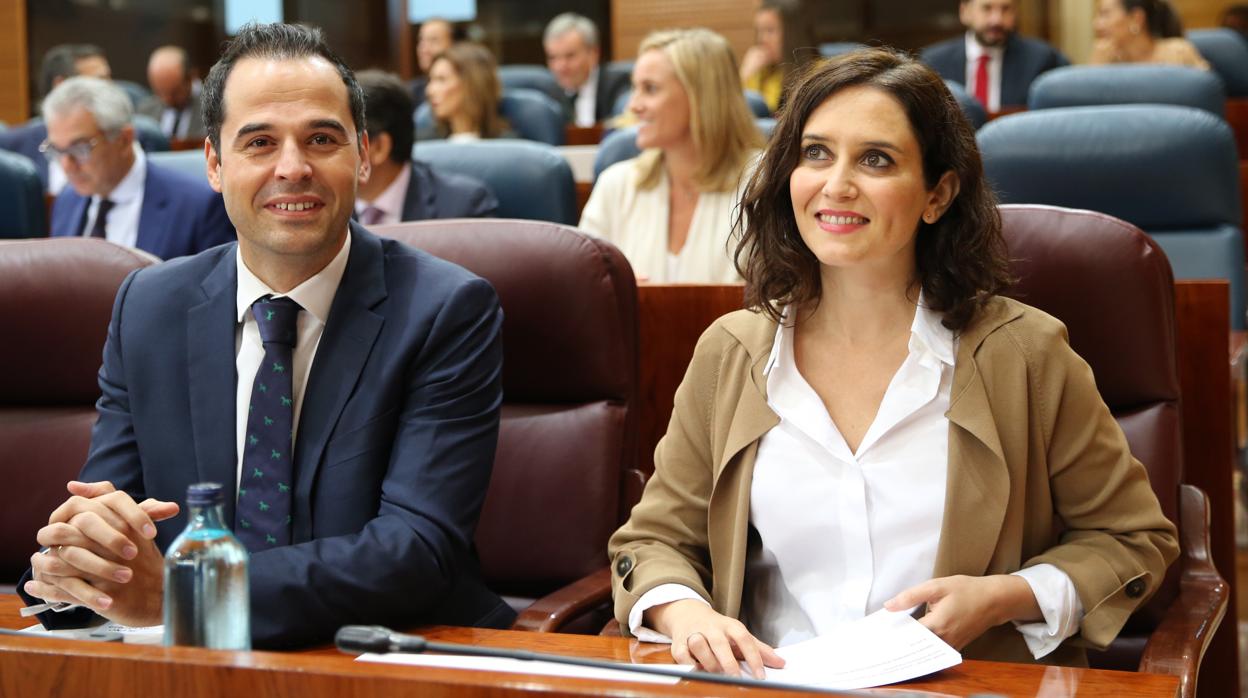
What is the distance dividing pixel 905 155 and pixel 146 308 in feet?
2.93

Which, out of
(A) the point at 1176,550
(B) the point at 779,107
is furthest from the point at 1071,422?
(B) the point at 779,107

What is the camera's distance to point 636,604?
1432mm

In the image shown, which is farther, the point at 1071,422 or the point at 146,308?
the point at 146,308

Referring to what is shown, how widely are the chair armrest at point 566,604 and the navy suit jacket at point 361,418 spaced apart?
0.19 ft

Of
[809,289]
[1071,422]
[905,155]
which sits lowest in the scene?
[1071,422]

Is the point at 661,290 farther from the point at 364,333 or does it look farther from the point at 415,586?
the point at 415,586

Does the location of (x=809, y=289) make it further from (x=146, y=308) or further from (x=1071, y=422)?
(x=146, y=308)

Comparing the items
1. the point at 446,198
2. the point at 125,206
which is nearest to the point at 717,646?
the point at 446,198

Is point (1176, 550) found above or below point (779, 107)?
below

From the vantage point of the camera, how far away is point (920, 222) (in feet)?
5.14

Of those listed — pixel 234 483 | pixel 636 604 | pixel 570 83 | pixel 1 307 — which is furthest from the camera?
pixel 570 83

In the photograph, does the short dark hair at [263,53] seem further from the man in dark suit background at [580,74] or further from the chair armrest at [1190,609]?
the man in dark suit background at [580,74]

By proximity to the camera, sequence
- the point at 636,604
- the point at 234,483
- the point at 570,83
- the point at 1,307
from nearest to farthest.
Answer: the point at 636,604
the point at 234,483
the point at 1,307
the point at 570,83

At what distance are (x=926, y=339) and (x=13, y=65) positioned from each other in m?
8.01
